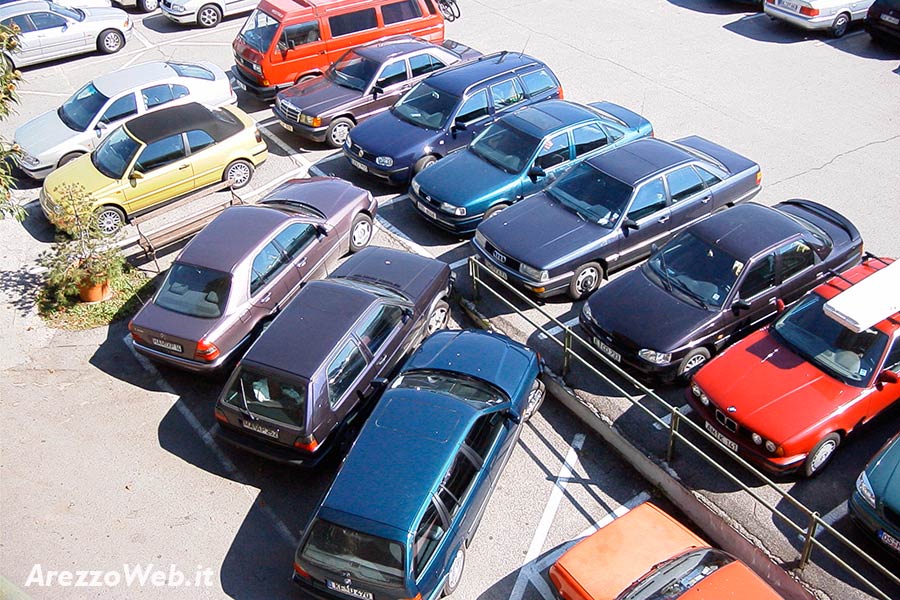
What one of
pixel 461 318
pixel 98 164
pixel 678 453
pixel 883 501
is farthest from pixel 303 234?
pixel 883 501

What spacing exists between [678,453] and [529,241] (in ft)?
12.2

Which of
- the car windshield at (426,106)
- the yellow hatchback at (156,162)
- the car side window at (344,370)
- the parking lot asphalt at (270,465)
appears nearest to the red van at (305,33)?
the parking lot asphalt at (270,465)

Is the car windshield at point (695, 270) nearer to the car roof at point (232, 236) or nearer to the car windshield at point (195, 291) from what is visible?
the car roof at point (232, 236)

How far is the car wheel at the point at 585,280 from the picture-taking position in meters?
11.6

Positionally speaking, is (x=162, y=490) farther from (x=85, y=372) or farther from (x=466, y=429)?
(x=466, y=429)

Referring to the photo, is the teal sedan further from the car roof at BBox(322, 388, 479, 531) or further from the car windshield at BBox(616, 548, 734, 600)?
the car windshield at BBox(616, 548, 734, 600)

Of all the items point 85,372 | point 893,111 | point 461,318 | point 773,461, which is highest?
point 893,111

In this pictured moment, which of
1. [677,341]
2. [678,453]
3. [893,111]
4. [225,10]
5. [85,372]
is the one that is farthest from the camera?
[225,10]

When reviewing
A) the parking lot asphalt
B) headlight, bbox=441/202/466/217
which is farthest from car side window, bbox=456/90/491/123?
headlight, bbox=441/202/466/217

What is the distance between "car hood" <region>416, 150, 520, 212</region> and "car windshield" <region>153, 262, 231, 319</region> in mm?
3809

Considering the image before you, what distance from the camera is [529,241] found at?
11.6m

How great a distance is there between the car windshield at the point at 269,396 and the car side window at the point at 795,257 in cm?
621

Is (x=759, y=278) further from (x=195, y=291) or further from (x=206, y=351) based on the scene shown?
(x=195, y=291)

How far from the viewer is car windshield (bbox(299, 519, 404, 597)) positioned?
293 inches
